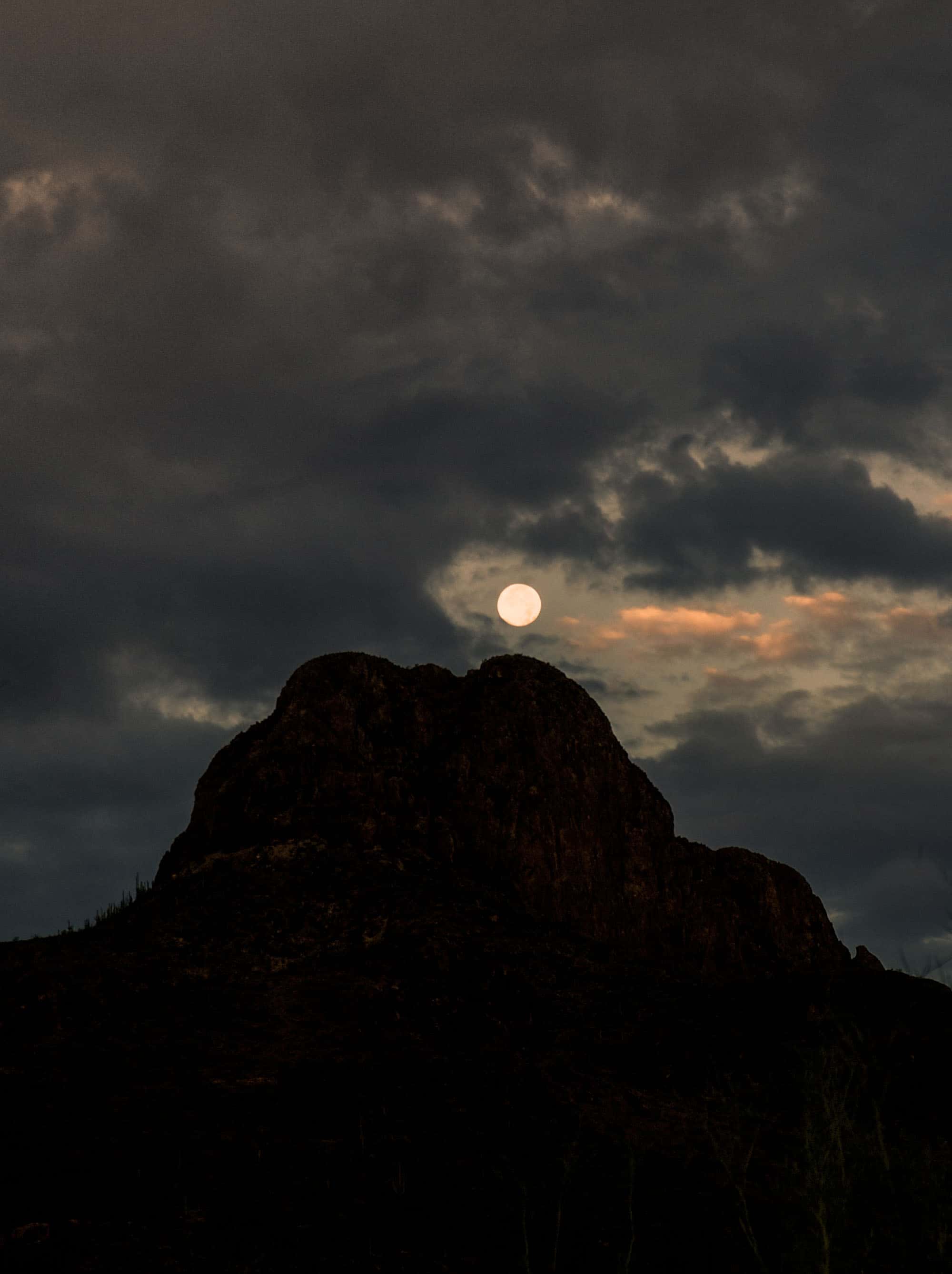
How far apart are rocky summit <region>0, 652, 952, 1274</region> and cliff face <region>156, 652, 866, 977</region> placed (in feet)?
0.32

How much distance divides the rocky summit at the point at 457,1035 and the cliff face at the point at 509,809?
0.10 m

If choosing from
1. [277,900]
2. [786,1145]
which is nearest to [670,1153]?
[786,1145]

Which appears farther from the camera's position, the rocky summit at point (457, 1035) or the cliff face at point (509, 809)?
the cliff face at point (509, 809)

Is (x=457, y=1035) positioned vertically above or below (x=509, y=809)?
below

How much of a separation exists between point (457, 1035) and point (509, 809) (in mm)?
10282

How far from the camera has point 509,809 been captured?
116 ft

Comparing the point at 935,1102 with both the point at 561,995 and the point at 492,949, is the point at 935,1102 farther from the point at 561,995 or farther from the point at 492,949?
the point at 492,949

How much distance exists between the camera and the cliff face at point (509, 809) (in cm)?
3453

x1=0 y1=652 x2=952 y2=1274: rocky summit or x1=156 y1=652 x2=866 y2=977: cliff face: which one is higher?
x1=156 y1=652 x2=866 y2=977: cliff face

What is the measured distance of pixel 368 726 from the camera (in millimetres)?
37344

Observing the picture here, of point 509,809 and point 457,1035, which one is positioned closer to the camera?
point 457,1035

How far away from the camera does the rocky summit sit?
58.4 ft

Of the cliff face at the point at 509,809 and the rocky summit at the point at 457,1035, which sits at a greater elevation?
the cliff face at the point at 509,809

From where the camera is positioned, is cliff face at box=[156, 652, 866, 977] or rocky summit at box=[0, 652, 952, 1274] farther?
cliff face at box=[156, 652, 866, 977]
